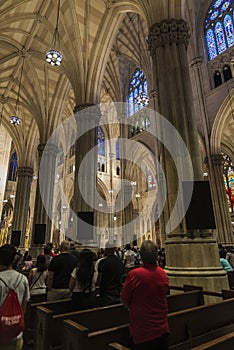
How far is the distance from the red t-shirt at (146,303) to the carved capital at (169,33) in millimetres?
7241

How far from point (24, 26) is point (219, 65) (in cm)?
1306

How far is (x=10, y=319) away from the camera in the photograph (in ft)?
5.73

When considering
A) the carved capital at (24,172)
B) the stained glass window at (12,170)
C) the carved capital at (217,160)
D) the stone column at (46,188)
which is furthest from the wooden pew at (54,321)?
the stained glass window at (12,170)

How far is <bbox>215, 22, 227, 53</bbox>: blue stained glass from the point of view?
16703 mm

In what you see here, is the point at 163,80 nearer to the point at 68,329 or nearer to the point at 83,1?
the point at 68,329

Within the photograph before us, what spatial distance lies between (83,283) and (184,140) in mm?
4507

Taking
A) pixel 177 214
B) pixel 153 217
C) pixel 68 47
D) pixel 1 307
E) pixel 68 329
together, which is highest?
pixel 68 47

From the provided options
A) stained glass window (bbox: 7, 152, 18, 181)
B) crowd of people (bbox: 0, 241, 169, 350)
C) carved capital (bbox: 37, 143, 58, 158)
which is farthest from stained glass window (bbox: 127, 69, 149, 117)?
crowd of people (bbox: 0, 241, 169, 350)

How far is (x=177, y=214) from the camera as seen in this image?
564cm

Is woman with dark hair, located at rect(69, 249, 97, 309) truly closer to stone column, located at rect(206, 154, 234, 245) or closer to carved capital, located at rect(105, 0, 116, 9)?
carved capital, located at rect(105, 0, 116, 9)

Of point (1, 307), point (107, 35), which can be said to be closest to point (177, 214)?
point (1, 307)

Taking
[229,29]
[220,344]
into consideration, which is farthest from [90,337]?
[229,29]

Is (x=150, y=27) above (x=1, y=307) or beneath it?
above

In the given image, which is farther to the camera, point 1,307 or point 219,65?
point 219,65
